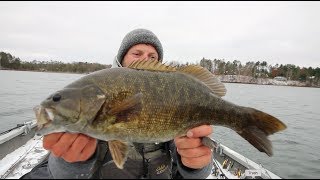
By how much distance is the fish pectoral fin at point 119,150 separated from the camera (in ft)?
7.03

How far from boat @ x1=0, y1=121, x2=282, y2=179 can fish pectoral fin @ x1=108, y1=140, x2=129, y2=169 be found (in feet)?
9.00

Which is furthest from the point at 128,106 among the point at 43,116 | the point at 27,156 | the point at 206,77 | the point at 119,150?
the point at 27,156

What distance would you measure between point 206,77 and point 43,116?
4.65 feet

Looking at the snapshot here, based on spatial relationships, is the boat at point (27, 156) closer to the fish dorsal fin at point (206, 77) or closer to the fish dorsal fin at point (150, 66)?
the fish dorsal fin at point (206, 77)

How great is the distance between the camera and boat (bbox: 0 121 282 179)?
511cm

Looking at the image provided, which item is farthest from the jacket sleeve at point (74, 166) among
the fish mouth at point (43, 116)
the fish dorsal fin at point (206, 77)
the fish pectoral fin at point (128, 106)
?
the fish dorsal fin at point (206, 77)

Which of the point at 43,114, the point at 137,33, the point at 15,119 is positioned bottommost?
the point at 15,119

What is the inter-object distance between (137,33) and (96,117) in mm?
2904

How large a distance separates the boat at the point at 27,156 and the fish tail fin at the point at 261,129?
2427 millimetres

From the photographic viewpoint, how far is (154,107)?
91.7 inches

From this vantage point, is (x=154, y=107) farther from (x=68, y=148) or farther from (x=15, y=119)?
(x=15, y=119)

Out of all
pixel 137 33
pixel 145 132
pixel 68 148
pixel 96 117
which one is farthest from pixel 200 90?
pixel 137 33

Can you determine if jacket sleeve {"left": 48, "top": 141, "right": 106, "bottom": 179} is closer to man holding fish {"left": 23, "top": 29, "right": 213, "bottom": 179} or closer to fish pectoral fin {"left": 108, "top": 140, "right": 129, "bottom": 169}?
man holding fish {"left": 23, "top": 29, "right": 213, "bottom": 179}

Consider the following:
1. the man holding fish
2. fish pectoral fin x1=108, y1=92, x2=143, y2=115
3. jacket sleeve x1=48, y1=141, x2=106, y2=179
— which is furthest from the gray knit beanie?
fish pectoral fin x1=108, y1=92, x2=143, y2=115
